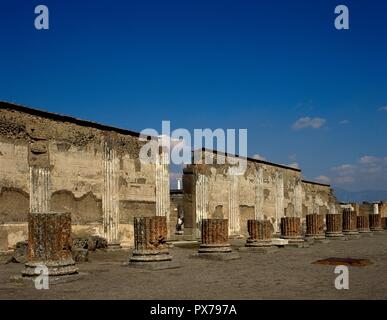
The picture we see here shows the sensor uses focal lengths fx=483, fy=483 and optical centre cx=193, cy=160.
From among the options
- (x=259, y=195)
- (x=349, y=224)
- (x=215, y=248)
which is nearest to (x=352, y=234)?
(x=349, y=224)

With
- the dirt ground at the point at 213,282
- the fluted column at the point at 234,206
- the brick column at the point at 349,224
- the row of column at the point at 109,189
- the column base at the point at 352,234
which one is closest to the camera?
the dirt ground at the point at 213,282

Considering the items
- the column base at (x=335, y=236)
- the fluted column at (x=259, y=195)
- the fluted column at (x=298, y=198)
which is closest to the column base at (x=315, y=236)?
the column base at (x=335, y=236)

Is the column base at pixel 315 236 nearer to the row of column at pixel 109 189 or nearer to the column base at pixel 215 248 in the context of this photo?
the row of column at pixel 109 189

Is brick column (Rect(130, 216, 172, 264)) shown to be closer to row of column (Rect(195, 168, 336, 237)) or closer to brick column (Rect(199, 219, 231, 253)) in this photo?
brick column (Rect(199, 219, 231, 253))

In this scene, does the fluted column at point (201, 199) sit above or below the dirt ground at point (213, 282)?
above

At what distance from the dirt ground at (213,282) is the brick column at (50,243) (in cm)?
41

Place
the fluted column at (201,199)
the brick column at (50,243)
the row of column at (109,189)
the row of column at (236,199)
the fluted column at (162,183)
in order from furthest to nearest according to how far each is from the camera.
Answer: the row of column at (236,199) < the fluted column at (201,199) < the fluted column at (162,183) < the row of column at (109,189) < the brick column at (50,243)

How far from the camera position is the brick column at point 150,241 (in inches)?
397

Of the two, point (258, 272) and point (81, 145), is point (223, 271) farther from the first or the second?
point (81, 145)

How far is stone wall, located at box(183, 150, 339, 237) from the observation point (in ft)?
63.1

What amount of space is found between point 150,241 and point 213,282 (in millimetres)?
2999

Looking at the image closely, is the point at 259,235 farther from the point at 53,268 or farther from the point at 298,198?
the point at 298,198
